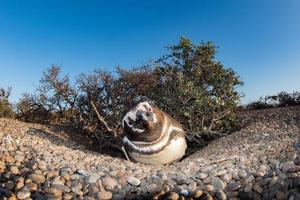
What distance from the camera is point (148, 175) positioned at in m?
9.54

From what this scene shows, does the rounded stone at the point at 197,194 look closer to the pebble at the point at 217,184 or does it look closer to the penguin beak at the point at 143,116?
the pebble at the point at 217,184

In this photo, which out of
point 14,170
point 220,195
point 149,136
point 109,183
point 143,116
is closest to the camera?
point 220,195

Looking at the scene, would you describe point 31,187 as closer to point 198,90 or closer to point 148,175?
point 148,175

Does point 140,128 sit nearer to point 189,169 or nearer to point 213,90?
point 189,169

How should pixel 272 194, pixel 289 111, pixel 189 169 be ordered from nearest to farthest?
pixel 272 194, pixel 189 169, pixel 289 111

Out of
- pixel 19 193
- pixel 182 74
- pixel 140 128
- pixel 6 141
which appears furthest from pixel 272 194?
pixel 182 74

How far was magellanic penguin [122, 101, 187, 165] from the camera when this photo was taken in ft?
35.8

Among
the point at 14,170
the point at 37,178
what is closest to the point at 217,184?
the point at 37,178

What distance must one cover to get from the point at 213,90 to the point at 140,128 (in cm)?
527

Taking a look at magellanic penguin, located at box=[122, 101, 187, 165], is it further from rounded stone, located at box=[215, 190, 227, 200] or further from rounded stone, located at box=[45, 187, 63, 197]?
rounded stone, located at box=[215, 190, 227, 200]

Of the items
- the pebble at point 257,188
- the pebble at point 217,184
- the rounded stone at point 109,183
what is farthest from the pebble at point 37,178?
the pebble at point 257,188

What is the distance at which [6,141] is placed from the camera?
11.3 metres

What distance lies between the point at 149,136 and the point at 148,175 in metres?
1.59

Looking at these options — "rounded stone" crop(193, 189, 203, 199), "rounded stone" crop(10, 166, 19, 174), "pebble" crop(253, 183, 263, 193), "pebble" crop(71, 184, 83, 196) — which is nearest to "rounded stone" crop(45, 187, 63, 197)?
"pebble" crop(71, 184, 83, 196)
